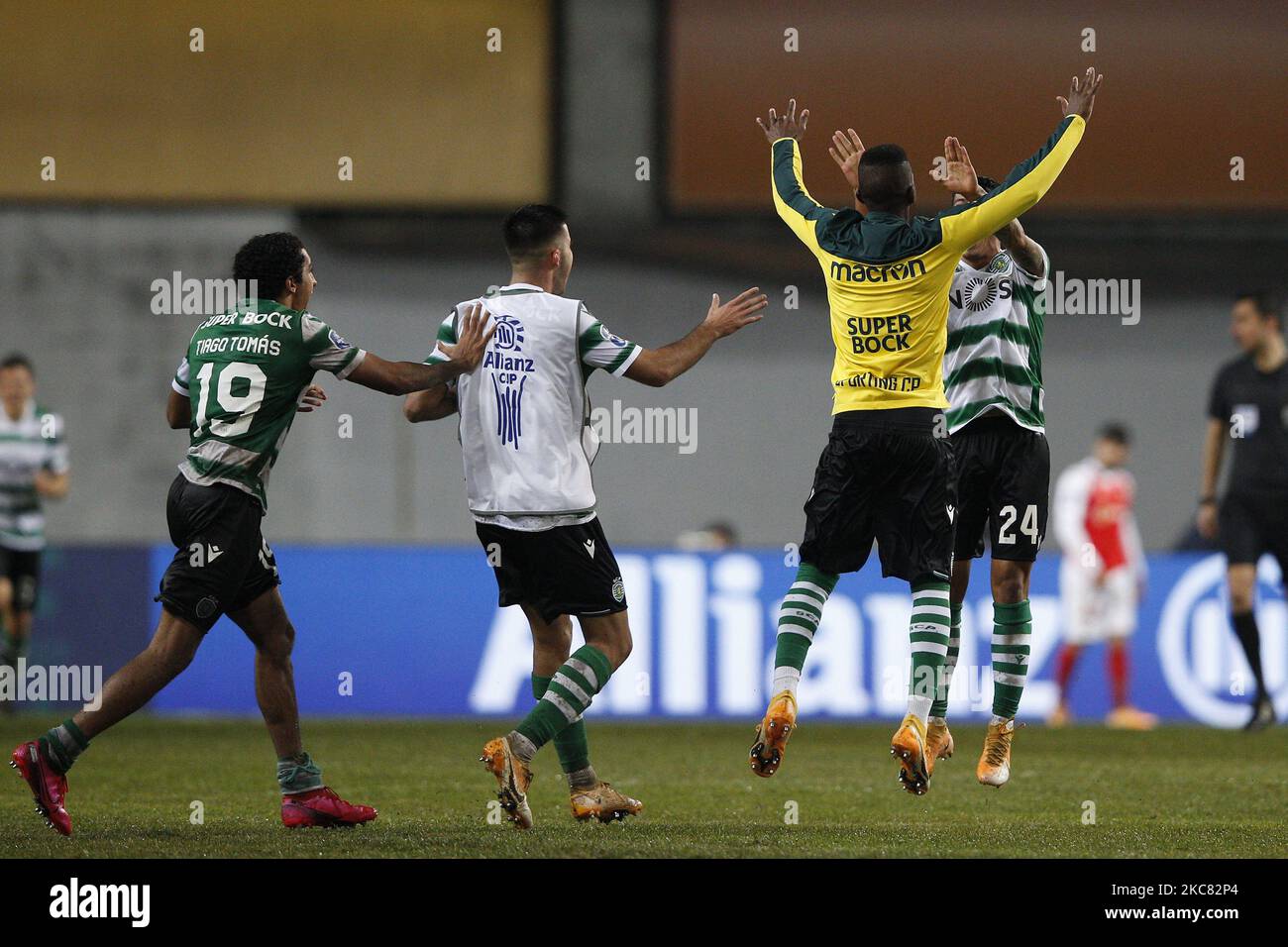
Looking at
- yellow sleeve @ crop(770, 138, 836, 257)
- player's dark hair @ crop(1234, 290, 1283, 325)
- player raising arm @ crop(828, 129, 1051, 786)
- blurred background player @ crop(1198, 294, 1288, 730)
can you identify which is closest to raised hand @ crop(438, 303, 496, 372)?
yellow sleeve @ crop(770, 138, 836, 257)

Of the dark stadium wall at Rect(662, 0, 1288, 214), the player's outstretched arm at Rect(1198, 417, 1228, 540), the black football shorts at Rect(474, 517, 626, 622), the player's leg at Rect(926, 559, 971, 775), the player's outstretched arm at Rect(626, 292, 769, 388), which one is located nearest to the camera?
the player's outstretched arm at Rect(626, 292, 769, 388)

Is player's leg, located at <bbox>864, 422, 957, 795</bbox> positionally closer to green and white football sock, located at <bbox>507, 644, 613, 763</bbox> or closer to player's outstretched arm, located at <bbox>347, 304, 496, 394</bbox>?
green and white football sock, located at <bbox>507, 644, 613, 763</bbox>

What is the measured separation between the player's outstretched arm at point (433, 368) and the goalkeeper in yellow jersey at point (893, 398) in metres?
1.15

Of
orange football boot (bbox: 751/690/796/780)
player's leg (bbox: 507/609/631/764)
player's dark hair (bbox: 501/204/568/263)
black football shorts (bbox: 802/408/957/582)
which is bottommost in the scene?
orange football boot (bbox: 751/690/796/780)

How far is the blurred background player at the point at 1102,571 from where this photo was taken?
12438 mm

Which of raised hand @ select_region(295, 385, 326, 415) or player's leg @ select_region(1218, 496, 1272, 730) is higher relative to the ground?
raised hand @ select_region(295, 385, 326, 415)

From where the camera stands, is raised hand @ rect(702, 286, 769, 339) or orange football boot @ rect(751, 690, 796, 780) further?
raised hand @ rect(702, 286, 769, 339)

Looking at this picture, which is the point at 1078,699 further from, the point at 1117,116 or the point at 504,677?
the point at 1117,116

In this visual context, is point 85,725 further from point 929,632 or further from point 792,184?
point 792,184

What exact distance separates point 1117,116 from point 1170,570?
537cm

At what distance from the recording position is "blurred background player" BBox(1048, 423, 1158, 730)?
1244 cm

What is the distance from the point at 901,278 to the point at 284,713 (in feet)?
8.23
